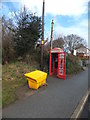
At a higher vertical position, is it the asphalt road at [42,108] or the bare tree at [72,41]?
the bare tree at [72,41]

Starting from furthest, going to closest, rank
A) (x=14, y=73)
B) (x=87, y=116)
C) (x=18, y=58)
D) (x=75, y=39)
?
(x=75, y=39) → (x=18, y=58) → (x=14, y=73) → (x=87, y=116)

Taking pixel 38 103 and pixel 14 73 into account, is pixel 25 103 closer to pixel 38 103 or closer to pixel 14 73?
pixel 38 103

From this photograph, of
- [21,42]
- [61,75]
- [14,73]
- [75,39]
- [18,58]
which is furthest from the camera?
[75,39]

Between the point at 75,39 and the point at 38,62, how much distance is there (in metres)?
29.4

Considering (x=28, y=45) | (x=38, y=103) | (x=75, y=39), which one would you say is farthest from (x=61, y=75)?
(x=75, y=39)

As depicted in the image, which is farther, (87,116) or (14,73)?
(14,73)

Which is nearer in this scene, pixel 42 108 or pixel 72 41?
pixel 42 108

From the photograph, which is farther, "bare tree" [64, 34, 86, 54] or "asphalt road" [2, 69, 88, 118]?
"bare tree" [64, 34, 86, 54]

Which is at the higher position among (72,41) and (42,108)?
(72,41)

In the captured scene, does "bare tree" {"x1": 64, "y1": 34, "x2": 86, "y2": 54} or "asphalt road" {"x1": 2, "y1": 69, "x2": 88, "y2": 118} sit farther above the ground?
"bare tree" {"x1": 64, "y1": 34, "x2": 86, "y2": 54}

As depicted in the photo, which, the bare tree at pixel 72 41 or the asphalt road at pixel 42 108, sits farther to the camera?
the bare tree at pixel 72 41

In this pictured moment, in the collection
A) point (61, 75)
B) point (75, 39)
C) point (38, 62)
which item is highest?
point (75, 39)

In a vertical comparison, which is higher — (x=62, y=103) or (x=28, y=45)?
(x=28, y=45)

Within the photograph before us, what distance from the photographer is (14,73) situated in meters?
7.04
